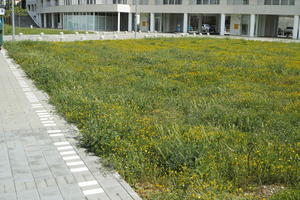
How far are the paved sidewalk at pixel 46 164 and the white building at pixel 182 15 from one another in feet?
154

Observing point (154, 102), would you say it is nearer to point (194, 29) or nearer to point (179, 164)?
point (179, 164)

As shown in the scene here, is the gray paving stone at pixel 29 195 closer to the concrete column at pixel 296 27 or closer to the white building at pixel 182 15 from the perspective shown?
the white building at pixel 182 15

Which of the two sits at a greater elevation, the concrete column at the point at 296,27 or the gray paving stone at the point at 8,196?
the concrete column at the point at 296,27

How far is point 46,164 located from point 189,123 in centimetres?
357

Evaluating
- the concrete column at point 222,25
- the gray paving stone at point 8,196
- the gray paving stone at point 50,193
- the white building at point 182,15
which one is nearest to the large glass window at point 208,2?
the white building at point 182,15

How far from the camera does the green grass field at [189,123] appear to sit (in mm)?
5809

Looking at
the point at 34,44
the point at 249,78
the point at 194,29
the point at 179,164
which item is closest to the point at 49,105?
the point at 179,164

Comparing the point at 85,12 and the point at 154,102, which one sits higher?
the point at 85,12

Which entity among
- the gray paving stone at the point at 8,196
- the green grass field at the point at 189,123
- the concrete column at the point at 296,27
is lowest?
the gray paving stone at the point at 8,196

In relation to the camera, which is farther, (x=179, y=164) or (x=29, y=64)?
(x=29, y=64)

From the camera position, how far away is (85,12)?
212 ft

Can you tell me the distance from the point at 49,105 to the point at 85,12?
185 ft

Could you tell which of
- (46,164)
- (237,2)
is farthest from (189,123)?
(237,2)

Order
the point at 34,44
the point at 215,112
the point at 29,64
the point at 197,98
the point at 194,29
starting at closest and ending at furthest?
the point at 215,112 → the point at 197,98 → the point at 29,64 → the point at 34,44 → the point at 194,29
